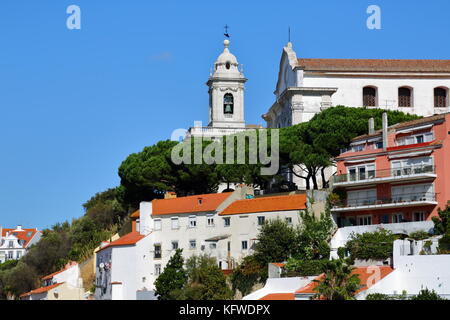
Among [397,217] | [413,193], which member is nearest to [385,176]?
[413,193]

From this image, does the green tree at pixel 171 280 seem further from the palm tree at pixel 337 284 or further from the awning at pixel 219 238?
the palm tree at pixel 337 284

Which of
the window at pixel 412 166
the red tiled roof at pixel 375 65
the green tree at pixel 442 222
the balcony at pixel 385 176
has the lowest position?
the green tree at pixel 442 222

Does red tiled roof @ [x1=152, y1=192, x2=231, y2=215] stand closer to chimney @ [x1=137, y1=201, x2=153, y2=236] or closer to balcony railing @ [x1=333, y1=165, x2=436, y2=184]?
chimney @ [x1=137, y1=201, x2=153, y2=236]

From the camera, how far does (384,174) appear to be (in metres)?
68.7

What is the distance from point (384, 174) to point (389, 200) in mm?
1881

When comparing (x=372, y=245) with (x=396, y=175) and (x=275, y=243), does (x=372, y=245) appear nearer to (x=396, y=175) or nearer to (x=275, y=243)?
(x=396, y=175)

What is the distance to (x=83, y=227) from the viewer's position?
99312 mm

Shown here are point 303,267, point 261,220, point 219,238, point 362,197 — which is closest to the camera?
point 303,267

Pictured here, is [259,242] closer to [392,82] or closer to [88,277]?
[88,277]

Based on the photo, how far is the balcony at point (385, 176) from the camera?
66312 mm

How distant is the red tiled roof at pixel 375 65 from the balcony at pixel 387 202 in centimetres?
2845

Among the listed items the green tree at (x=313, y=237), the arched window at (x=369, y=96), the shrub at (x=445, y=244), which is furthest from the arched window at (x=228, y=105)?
the shrub at (x=445, y=244)

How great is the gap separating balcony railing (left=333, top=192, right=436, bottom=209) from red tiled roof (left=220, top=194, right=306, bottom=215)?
2.66m
